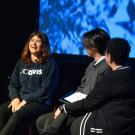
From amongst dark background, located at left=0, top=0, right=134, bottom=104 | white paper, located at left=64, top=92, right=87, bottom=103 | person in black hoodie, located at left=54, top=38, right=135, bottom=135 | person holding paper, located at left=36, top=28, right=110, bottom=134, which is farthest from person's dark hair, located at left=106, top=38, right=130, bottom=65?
dark background, located at left=0, top=0, right=134, bottom=104

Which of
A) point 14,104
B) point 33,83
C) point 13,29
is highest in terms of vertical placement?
point 13,29

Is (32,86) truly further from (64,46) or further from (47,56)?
(64,46)

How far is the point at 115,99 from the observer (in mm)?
3938

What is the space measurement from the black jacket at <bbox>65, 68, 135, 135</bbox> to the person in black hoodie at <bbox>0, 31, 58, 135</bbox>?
110cm

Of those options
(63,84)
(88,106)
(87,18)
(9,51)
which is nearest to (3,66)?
(9,51)

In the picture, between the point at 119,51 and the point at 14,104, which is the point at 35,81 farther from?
the point at 119,51

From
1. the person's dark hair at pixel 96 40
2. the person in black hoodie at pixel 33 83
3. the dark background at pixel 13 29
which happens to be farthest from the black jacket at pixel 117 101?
the dark background at pixel 13 29

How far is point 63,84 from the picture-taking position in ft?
20.0

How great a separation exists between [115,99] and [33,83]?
55.4 inches

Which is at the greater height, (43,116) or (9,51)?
(9,51)

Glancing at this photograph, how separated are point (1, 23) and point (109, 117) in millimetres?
2964

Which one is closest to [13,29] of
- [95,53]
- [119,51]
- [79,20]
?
[79,20]

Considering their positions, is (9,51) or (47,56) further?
(9,51)

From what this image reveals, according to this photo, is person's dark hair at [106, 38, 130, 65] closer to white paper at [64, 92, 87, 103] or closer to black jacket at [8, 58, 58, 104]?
white paper at [64, 92, 87, 103]
